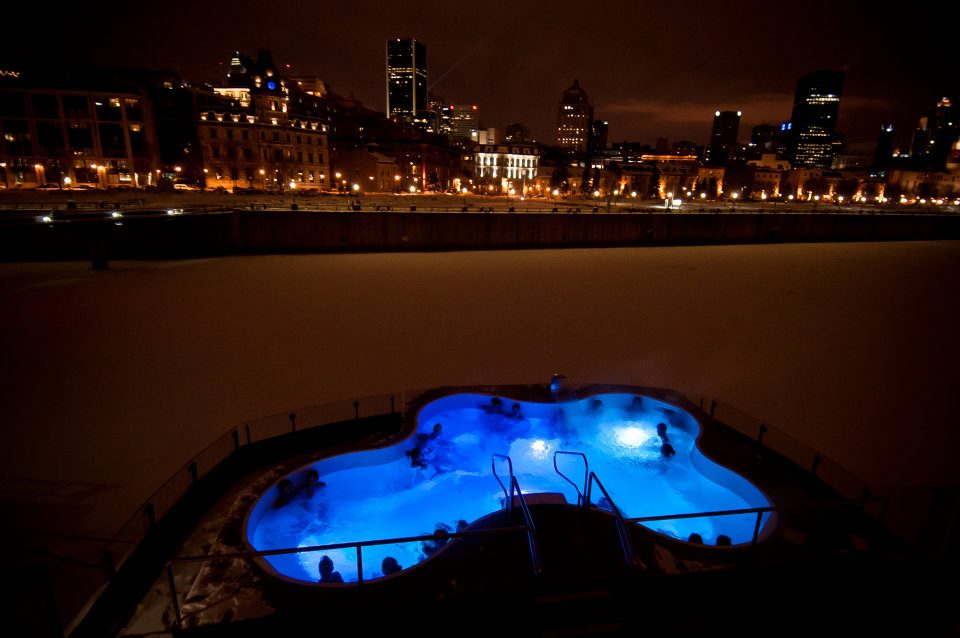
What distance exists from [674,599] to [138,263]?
19.7 metres

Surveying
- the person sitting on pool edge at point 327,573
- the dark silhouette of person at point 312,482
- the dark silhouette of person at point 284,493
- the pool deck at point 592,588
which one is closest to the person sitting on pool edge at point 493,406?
the dark silhouette of person at point 312,482

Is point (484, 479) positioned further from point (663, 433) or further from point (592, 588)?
point (592, 588)

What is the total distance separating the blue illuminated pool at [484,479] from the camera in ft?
19.1

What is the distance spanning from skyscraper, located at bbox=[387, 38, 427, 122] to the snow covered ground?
157454mm

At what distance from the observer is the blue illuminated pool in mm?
5812

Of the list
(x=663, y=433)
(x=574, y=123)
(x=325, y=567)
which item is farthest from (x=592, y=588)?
(x=574, y=123)

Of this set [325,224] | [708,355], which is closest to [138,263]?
[325,224]

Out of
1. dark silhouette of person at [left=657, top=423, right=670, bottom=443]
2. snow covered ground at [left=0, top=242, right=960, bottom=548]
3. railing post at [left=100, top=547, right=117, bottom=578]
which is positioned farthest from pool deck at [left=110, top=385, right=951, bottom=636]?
→ dark silhouette of person at [left=657, top=423, right=670, bottom=443]

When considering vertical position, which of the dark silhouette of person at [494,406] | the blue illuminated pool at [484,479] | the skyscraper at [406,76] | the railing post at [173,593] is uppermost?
the skyscraper at [406,76]

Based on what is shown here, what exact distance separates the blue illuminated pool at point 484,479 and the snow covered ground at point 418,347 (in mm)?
1326

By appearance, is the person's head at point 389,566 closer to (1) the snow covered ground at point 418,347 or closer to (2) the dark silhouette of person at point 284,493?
(2) the dark silhouette of person at point 284,493

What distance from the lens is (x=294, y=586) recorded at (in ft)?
14.1

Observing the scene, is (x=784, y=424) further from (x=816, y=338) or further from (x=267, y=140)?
(x=267, y=140)

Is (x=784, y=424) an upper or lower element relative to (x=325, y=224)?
lower
